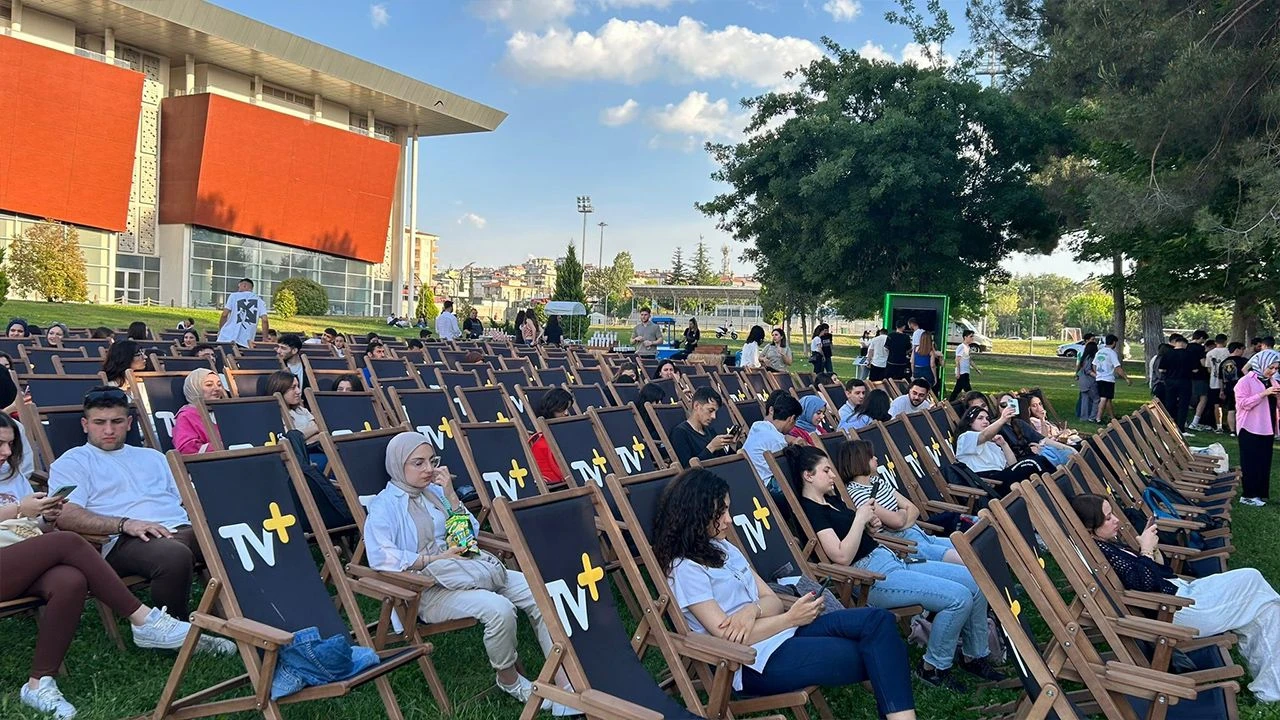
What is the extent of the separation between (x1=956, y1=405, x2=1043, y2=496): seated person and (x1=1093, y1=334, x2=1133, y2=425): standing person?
26.7 ft

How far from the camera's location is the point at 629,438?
20.2 feet

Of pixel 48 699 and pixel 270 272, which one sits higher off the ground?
pixel 270 272

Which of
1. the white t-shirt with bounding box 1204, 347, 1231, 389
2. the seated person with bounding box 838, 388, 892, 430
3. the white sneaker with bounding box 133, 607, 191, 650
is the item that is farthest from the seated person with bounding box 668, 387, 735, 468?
the white t-shirt with bounding box 1204, 347, 1231, 389

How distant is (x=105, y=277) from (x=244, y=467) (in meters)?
39.3

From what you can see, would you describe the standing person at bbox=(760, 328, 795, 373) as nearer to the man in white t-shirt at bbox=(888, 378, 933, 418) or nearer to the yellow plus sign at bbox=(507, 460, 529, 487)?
the man in white t-shirt at bbox=(888, 378, 933, 418)

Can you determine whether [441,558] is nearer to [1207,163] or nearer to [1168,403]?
[1207,163]

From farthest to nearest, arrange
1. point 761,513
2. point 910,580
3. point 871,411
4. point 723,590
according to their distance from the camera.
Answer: point 871,411, point 761,513, point 910,580, point 723,590

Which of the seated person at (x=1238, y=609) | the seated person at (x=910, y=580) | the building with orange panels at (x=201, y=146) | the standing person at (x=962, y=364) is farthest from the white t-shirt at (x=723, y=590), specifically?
the building with orange panels at (x=201, y=146)

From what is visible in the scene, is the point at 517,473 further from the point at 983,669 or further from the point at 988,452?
the point at 988,452

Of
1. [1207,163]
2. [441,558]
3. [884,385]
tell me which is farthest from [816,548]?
[1207,163]

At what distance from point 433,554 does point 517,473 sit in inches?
54.1

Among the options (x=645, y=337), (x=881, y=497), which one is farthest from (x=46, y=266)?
(x=881, y=497)

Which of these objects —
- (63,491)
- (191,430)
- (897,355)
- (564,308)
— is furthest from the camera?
(564,308)

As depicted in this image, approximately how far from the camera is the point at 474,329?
76.7 feet
